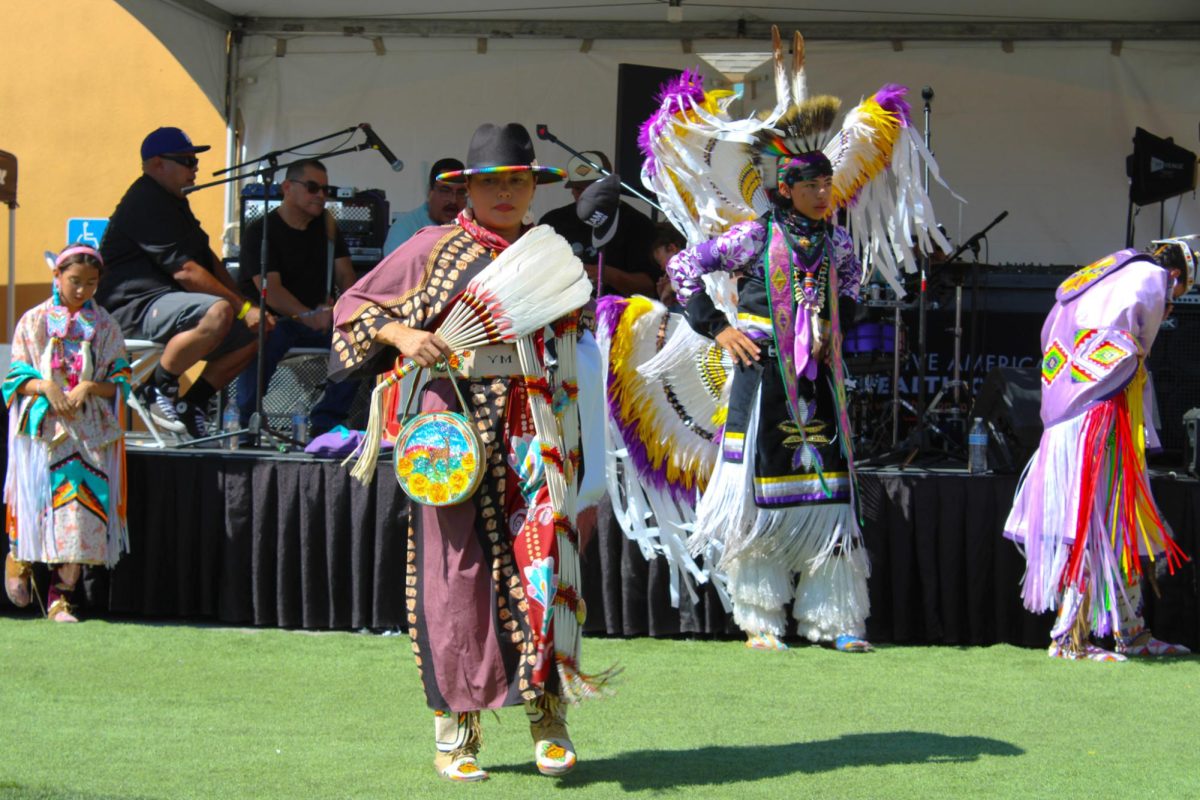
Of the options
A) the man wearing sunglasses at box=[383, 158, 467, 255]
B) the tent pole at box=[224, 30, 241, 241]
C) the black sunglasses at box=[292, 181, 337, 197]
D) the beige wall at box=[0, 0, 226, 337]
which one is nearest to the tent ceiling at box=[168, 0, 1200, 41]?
the tent pole at box=[224, 30, 241, 241]

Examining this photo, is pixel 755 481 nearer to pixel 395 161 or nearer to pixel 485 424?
pixel 485 424

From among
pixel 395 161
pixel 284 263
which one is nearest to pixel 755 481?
pixel 395 161

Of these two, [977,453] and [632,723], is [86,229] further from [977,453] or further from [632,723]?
[632,723]

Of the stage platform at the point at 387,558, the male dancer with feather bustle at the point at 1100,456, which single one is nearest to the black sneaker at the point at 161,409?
the stage platform at the point at 387,558

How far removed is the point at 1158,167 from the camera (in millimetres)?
8328

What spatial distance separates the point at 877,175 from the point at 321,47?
168 inches

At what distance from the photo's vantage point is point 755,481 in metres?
5.91

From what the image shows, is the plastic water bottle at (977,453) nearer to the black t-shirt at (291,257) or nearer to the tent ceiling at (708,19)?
the tent ceiling at (708,19)

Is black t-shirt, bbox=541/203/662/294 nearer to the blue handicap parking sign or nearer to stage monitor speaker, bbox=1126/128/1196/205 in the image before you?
stage monitor speaker, bbox=1126/128/1196/205

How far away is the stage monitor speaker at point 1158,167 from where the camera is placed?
8297mm

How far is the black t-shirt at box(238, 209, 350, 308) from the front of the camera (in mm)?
8078

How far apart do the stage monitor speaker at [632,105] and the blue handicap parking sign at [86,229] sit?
390cm

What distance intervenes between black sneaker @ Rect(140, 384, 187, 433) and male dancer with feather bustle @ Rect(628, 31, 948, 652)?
9.29 ft

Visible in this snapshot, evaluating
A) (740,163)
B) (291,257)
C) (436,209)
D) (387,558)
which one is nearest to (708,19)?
(436,209)
